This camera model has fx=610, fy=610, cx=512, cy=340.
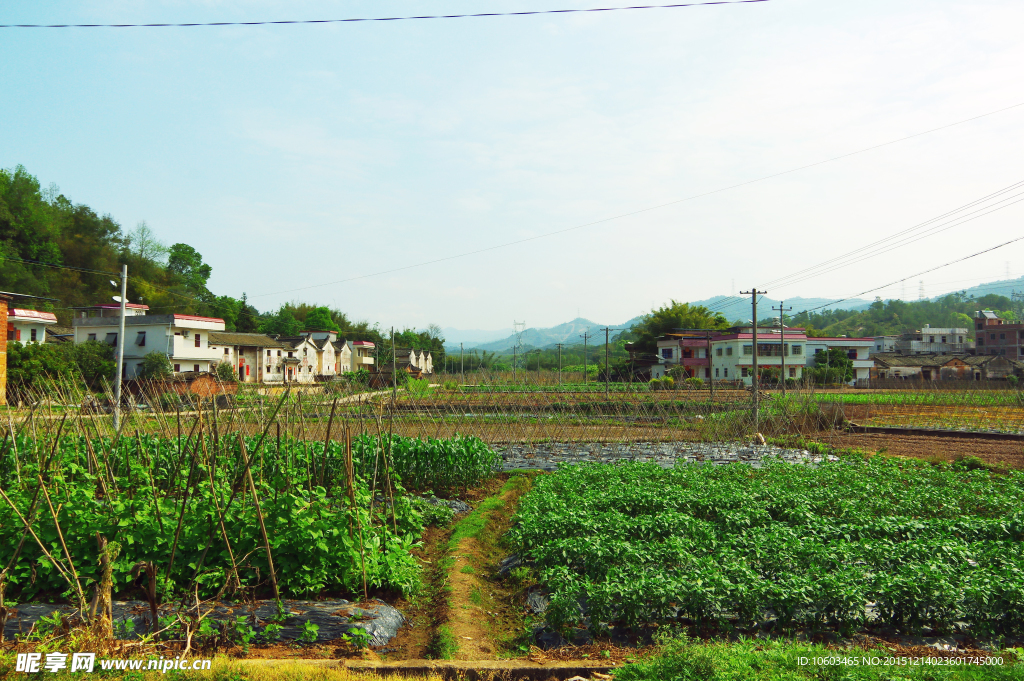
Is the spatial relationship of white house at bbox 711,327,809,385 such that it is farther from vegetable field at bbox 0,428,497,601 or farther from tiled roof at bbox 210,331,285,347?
vegetable field at bbox 0,428,497,601

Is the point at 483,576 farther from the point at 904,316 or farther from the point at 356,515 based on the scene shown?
the point at 904,316

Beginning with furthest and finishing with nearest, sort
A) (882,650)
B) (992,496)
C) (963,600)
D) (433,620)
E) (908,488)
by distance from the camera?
(908,488)
(992,496)
(433,620)
(963,600)
(882,650)

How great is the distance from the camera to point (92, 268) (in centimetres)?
5872

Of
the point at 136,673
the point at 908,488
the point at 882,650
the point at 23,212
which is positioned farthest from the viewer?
the point at 23,212

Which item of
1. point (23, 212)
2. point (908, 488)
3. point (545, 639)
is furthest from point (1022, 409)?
point (23, 212)

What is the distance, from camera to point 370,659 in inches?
209

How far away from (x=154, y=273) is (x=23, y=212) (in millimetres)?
14579

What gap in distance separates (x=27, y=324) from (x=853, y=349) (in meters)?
71.1

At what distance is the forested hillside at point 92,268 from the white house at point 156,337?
2.62 m

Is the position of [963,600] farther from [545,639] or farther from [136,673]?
[136,673]

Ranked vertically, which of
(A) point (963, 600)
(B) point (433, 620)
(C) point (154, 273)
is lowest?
(B) point (433, 620)

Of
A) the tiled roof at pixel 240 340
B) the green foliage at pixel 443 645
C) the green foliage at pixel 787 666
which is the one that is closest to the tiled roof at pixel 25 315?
the tiled roof at pixel 240 340

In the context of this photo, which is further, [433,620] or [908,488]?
[908,488]

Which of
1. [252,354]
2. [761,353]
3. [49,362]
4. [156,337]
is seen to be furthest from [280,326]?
[761,353]
